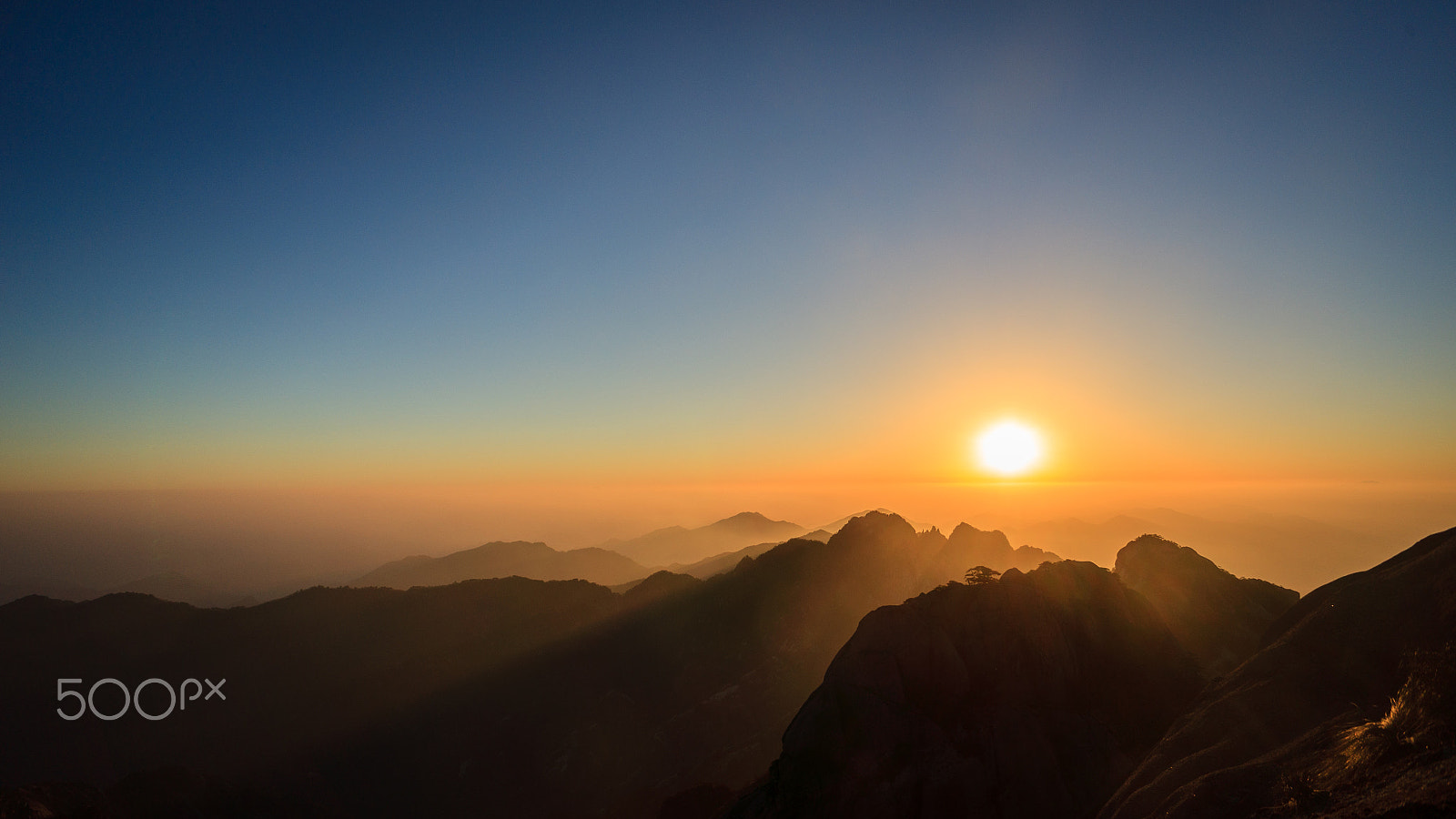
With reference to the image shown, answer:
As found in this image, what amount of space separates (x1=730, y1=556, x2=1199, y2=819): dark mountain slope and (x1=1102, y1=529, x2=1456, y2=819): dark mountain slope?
7.15 metres

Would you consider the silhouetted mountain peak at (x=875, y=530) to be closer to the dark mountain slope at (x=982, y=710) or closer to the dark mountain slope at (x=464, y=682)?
the dark mountain slope at (x=464, y=682)

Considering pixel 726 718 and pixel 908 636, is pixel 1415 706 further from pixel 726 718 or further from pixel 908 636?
pixel 726 718

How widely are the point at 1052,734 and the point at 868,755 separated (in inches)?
458

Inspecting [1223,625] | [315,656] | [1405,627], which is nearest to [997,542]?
[1223,625]

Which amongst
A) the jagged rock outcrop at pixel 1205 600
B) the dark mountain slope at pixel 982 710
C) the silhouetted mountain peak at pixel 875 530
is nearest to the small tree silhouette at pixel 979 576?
the dark mountain slope at pixel 982 710

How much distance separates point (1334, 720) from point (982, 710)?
60.9 ft

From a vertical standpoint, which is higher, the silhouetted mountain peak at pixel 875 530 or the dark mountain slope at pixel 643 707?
the silhouetted mountain peak at pixel 875 530

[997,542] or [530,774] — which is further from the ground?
[997,542]

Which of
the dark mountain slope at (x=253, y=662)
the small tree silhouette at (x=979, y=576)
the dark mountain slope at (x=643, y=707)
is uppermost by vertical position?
the small tree silhouette at (x=979, y=576)

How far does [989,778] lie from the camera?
32.7 m

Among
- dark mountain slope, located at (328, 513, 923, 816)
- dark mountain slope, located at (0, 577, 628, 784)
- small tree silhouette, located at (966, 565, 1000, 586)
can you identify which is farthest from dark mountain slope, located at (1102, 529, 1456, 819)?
dark mountain slope, located at (0, 577, 628, 784)

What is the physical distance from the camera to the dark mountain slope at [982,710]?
3284cm

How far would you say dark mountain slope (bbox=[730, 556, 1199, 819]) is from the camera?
A: 32844 millimetres

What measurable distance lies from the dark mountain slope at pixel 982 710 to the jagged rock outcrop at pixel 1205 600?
515 inches
